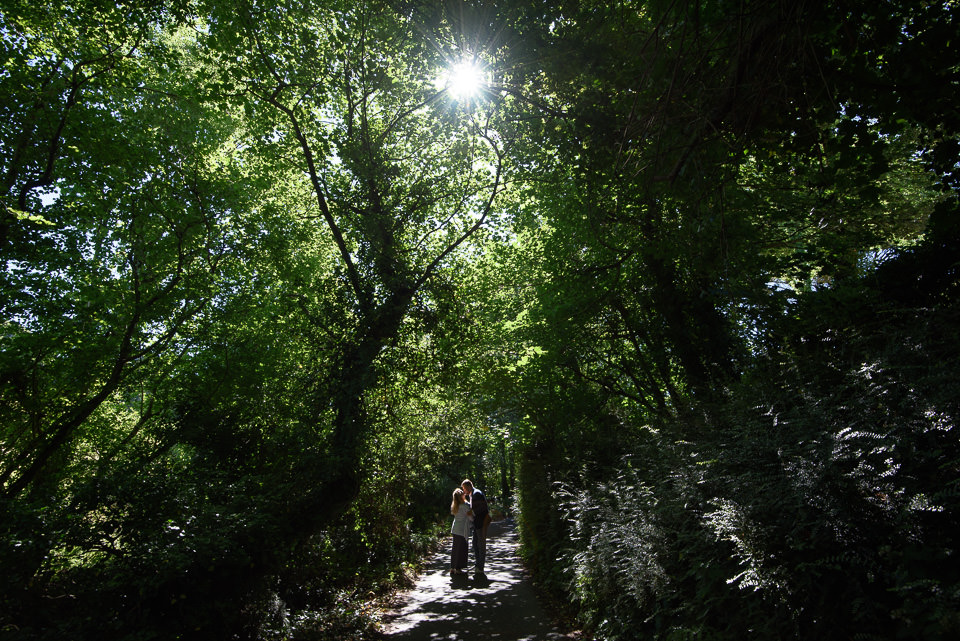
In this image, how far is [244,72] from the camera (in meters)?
7.67

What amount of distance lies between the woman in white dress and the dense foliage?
156 centimetres

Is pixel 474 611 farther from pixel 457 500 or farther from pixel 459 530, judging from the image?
pixel 457 500

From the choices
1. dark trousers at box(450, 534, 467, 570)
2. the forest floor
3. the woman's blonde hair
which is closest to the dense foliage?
the forest floor

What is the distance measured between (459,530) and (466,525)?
189 millimetres

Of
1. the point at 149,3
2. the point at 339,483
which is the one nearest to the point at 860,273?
the point at 339,483

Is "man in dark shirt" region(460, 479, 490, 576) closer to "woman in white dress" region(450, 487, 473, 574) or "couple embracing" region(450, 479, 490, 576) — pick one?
"couple embracing" region(450, 479, 490, 576)

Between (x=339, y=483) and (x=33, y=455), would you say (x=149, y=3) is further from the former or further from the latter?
(x=33, y=455)

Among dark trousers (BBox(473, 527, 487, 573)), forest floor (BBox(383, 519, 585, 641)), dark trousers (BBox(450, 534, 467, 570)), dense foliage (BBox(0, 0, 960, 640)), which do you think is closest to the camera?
dense foliage (BBox(0, 0, 960, 640))

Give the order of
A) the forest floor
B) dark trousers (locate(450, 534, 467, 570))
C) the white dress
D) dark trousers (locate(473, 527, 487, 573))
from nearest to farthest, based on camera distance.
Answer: the forest floor, the white dress, dark trousers (locate(450, 534, 467, 570)), dark trousers (locate(473, 527, 487, 573))

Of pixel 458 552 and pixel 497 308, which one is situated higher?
pixel 497 308

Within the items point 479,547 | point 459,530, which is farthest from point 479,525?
point 459,530

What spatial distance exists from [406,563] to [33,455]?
8570 millimetres

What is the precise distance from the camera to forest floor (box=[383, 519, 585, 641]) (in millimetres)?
6484

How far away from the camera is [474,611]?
25.2ft
